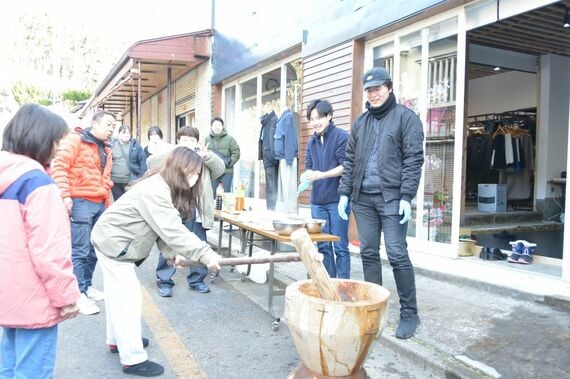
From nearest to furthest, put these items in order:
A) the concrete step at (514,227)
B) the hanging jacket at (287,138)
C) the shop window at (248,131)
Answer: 1. the concrete step at (514,227)
2. the hanging jacket at (287,138)
3. the shop window at (248,131)

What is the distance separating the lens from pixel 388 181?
373 centimetres

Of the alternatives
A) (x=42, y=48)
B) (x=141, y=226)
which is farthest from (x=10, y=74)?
(x=141, y=226)

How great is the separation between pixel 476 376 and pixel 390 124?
72.6 inches

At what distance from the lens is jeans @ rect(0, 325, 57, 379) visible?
2.21 metres

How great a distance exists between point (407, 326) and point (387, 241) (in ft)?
2.15

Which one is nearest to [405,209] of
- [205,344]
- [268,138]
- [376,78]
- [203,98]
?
[376,78]

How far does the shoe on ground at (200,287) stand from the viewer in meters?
5.32

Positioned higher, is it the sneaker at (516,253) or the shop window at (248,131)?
the shop window at (248,131)

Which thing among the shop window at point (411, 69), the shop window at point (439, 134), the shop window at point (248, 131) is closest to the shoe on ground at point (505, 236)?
the shop window at point (439, 134)

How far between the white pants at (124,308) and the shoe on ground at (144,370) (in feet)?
0.10

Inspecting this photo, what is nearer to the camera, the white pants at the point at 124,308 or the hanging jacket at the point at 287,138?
the white pants at the point at 124,308

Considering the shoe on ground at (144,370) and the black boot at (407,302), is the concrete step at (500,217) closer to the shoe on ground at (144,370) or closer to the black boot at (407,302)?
the black boot at (407,302)

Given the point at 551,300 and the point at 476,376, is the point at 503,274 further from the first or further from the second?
the point at 476,376

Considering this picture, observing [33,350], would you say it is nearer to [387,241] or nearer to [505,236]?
[387,241]
